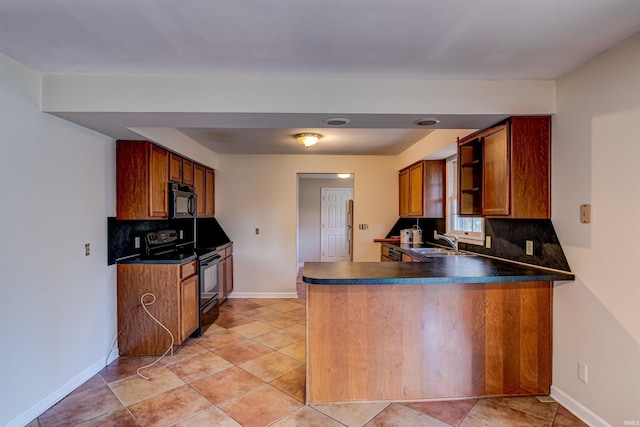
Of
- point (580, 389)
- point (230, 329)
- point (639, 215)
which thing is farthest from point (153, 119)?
point (580, 389)

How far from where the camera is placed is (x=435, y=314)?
221cm

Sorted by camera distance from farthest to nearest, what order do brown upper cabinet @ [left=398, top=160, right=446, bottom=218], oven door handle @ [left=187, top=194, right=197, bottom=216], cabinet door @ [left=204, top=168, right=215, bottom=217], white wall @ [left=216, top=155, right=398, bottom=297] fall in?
white wall @ [left=216, top=155, right=398, bottom=297], cabinet door @ [left=204, top=168, right=215, bottom=217], brown upper cabinet @ [left=398, top=160, right=446, bottom=218], oven door handle @ [left=187, top=194, right=197, bottom=216]

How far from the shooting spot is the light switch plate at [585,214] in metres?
1.92

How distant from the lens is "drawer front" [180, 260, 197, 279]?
305 centimetres

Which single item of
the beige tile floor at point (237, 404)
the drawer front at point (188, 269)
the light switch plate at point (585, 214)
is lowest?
the beige tile floor at point (237, 404)

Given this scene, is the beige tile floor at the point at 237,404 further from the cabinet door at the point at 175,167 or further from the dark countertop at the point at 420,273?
the cabinet door at the point at 175,167

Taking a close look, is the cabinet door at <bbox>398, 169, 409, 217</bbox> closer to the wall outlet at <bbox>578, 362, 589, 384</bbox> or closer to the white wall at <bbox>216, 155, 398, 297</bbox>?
the white wall at <bbox>216, 155, 398, 297</bbox>

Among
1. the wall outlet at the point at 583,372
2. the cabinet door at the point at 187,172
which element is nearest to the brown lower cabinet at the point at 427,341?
the wall outlet at the point at 583,372

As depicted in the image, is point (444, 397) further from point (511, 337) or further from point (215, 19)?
point (215, 19)

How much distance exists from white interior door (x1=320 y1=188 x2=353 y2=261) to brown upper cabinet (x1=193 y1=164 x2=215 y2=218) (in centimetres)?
342

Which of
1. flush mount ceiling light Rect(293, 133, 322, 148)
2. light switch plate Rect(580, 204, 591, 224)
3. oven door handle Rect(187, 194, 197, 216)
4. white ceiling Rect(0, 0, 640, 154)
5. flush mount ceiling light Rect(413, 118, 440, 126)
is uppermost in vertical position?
white ceiling Rect(0, 0, 640, 154)

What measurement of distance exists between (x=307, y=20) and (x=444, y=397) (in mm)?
2486

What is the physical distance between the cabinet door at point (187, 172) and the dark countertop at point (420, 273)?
216 cm

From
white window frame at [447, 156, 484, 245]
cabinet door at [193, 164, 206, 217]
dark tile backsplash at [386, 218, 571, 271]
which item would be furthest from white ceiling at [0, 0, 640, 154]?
cabinet door at [193, 164, 206, 217]
